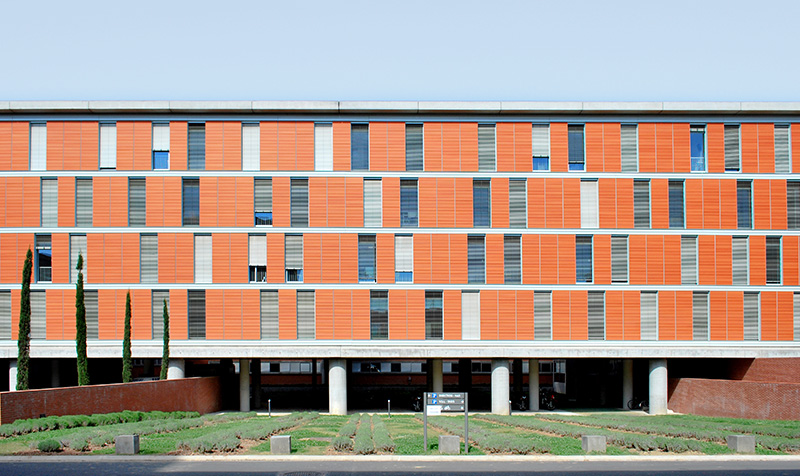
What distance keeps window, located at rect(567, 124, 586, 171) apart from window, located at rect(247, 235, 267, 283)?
1879cm

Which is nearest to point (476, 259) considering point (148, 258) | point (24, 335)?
point (148, 258)

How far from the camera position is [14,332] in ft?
134

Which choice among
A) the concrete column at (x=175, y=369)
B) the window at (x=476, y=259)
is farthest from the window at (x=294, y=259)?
the window at (x=476, y=259)

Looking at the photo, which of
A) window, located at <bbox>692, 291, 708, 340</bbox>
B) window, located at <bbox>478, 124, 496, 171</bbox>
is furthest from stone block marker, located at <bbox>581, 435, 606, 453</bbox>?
window, located at <bbox>478, 124, 496, 171</bbox>

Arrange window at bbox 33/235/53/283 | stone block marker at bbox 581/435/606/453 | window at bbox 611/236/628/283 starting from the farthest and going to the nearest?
window at bbox 611/236/628/283 → window at bbox 33/235/53/283 → stone block marker at bbox 581/435/606/453

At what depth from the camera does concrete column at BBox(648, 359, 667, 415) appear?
41562 millimetres

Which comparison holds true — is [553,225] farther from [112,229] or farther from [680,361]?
[112,229]

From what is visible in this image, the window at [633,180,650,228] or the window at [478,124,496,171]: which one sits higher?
the window at [478,124,496,171]

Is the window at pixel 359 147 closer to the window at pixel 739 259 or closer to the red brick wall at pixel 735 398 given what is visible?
the window at pixel 739 259

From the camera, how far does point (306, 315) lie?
41.7 metres

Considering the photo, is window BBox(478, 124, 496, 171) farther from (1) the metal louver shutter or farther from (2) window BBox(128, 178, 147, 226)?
(2) window BBox(128, 178, 147, 226)

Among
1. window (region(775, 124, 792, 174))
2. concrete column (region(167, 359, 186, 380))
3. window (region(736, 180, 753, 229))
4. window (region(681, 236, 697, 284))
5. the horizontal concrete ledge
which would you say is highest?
the horizontal concrete ledge

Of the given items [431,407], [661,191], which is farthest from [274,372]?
[431,407]

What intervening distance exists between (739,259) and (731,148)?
261 inches
